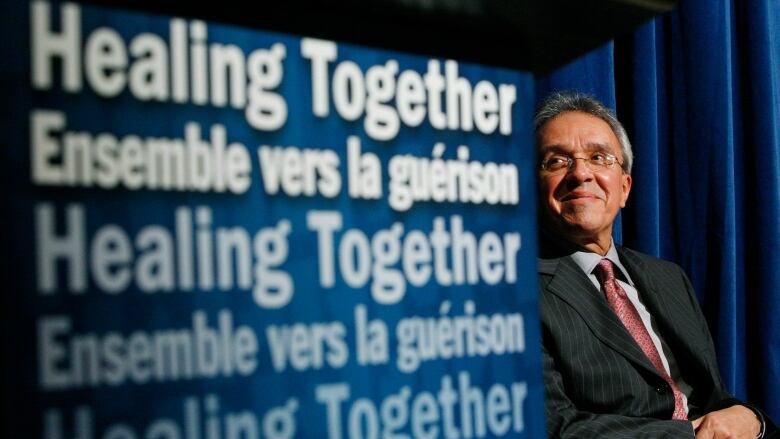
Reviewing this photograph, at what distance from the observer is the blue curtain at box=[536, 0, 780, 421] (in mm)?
1769

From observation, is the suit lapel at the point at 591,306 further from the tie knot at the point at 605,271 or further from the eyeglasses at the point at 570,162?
the eyeglasses at the point at 570,162

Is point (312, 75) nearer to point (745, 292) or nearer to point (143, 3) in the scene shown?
point (143, 3)

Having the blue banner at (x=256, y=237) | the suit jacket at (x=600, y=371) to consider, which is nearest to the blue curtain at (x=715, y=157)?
the suit jacket at (x=600, y=371)

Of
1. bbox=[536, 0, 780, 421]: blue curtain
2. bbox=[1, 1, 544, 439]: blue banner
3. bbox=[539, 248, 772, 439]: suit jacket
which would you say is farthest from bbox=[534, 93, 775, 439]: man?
bbox=[1, 1, 544, 439]: blue banner

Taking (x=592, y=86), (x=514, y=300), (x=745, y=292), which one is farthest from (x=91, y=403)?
(x=745, y=292)

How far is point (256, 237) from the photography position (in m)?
0.43

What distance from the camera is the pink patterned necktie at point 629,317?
4.49 ft

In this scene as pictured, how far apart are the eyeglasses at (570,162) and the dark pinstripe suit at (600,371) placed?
186mm

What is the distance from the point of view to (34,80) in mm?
386

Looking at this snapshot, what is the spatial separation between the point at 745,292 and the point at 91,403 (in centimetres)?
185

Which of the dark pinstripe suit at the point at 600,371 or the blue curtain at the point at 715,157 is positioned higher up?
the blue curtain at the point at 715,157

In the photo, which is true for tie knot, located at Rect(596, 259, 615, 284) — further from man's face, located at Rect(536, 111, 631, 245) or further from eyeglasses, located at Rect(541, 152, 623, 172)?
eyeglasses, located at Rect(541, 152, 623, 172)

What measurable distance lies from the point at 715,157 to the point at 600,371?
810mm

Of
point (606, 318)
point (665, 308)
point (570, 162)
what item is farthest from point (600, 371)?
point (570, 162)
